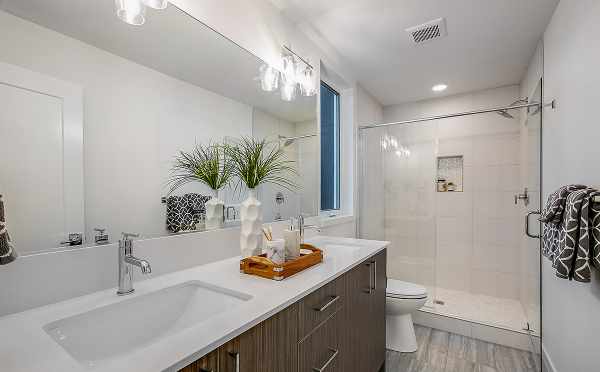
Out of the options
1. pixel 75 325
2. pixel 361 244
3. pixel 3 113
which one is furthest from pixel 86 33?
pixel 361 244

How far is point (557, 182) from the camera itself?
1.68 m

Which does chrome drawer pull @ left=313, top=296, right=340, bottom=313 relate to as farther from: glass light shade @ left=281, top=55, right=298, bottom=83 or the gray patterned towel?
glass light shade @ left=281, top=55, right=298, bottom=83

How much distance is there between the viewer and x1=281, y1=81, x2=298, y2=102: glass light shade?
1.79m

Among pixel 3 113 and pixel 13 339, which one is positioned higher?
pixel 3 113

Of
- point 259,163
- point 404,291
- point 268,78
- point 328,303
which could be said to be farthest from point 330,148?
point 328,303

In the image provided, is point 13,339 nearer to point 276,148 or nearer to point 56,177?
point 56,177

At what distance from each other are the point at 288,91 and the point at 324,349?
1454 millimetres

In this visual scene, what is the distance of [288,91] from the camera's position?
183 centimetres

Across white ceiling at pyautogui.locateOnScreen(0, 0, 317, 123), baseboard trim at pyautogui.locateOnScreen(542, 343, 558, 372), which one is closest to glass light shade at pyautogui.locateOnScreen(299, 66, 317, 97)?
white ceiling at pyautogui.locateOnScreen(0, 0, 317, 123)

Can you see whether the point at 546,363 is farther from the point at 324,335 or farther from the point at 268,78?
the point at 268,78

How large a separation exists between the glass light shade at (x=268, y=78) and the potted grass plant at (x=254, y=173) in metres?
0.33

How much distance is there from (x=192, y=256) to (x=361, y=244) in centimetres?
103

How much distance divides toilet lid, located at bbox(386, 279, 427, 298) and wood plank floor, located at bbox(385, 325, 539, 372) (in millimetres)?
427

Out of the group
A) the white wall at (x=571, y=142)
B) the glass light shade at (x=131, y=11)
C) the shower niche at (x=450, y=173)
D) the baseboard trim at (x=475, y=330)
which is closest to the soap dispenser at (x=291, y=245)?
the glass light shade at (x=131, y=11)
